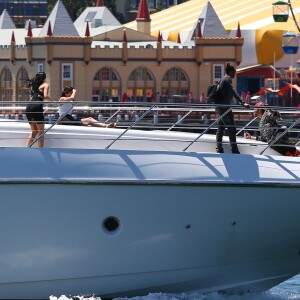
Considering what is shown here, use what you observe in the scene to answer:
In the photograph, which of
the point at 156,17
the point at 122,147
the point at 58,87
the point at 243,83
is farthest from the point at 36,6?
the point at 122,147

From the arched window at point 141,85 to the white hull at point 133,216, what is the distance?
61.6m

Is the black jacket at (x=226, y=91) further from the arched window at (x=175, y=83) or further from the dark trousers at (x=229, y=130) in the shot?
the arched window at (x=175, y=83)

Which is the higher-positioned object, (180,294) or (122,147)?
(122,147)

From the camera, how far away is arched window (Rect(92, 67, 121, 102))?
77125 millimetres

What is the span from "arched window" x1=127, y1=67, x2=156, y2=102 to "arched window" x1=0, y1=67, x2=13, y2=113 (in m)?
6.30

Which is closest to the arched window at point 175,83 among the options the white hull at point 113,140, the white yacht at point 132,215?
the white hull at point 113,140

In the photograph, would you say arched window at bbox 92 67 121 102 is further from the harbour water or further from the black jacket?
the black jacket

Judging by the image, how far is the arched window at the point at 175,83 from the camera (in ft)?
259

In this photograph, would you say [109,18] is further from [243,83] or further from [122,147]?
[122,147]

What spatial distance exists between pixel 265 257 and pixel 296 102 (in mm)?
60222

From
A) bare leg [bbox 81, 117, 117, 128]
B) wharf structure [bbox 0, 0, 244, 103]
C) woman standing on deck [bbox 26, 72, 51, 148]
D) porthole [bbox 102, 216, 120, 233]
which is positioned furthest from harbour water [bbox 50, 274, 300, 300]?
wharf structure [bbox 0, 0, 244, 103]

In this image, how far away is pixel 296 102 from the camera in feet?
249

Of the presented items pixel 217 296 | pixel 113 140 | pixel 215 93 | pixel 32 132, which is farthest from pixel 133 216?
pixel 215 93

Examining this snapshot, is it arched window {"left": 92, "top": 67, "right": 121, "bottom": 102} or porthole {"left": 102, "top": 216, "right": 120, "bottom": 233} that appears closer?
porthole {"left": 102, "top": 216, "right": 120, "bottom": 233}
